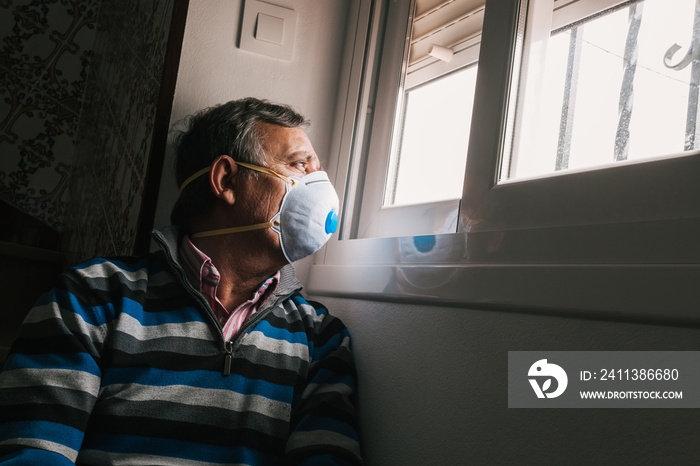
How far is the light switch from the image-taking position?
4.43ft

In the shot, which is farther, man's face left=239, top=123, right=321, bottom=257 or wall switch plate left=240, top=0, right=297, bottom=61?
wall switch plate left=240, top=0, right=297, bottom=61

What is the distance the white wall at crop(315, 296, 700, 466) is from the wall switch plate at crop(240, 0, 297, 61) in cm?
68

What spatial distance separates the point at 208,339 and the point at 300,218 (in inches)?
10.9

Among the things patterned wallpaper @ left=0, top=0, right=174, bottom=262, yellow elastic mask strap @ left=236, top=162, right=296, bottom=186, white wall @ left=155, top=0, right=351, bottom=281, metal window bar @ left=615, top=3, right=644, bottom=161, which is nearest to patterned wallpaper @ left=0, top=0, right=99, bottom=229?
patterned wallpaper @ left=0, top=0, right=174, bottom=262

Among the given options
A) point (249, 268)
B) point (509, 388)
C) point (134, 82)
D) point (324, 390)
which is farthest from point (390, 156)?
point (134, 82)

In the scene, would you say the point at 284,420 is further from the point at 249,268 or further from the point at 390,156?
the point at 390,156

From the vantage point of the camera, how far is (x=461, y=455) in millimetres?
760

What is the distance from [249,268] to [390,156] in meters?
0.42

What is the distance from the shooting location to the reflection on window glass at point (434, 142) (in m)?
1.08

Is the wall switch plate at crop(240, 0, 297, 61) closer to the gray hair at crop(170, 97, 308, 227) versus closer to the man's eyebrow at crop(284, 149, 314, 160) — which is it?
the gray hair at crop(170, 97, 308, 227)

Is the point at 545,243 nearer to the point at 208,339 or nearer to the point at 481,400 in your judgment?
the point at 481,400

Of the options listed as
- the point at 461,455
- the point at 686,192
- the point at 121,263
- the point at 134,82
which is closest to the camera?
the point at 686,192

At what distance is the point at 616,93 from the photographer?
2.56ft

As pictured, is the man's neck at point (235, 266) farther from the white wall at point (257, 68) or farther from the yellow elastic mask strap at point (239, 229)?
the white wall at point (257, 68)
